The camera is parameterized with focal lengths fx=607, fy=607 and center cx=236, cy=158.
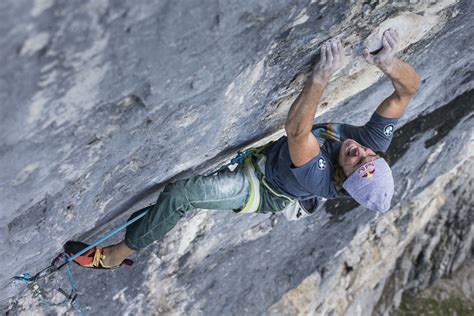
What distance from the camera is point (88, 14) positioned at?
7.65 ft

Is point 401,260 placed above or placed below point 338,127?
below

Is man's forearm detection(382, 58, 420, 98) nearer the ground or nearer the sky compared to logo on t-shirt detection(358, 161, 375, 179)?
nearer the sky

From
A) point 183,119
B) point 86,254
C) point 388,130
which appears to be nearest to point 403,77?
point 388,130

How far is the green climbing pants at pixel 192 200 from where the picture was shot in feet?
13.5

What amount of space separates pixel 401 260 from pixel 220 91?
30.3ft

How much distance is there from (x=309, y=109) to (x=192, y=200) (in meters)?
1.10

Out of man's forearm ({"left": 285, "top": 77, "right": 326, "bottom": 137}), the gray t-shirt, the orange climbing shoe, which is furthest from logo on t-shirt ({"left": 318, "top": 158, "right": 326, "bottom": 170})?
the orange climbing shoe

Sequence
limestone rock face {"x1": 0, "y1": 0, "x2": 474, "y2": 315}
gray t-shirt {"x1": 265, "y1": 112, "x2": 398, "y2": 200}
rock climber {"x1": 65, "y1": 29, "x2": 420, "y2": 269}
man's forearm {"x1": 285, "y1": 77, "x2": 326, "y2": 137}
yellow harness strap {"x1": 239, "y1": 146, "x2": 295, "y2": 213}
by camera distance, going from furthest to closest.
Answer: yellow harness strap {"x1": 239, "y1": 146, "x2": 295, "y2": 213} < gray t-shirt {"x1": 265, "y1": 112, "x2": 398, "y2": 200} < rock climber {"x1": 65, "y1": 29, "x2": 420, "y2": 269} < man's forearm {"x1": 285, "y1": 77, "x2": 326, "y2": 137} < limestone rock face {"x1": 0, "y1": 0, "x2": 474, "y2": 315}

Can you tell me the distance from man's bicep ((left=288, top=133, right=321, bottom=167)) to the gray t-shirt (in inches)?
1.4

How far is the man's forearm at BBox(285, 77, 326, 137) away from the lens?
356cm

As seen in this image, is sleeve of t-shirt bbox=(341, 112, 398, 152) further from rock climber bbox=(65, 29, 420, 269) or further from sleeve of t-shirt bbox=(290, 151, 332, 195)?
sleeve of t-shirt bbox=(290, 151, 332, 195)

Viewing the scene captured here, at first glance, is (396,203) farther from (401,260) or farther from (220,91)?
(220,91)

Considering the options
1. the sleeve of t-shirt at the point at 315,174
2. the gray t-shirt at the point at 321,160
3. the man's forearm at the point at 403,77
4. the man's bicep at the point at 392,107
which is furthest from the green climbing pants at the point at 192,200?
the man's forearm at the point at 403,77

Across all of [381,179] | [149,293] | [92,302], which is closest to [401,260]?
[149,293]
